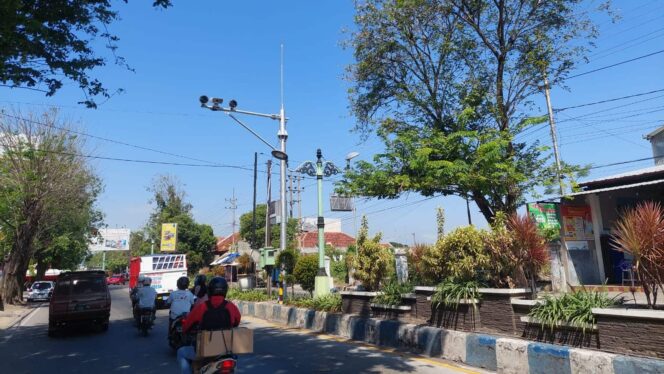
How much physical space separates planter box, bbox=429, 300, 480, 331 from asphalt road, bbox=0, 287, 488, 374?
2.93ft

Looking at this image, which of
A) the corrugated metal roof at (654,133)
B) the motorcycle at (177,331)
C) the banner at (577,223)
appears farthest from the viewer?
the corrugated metal roof at (654,133)

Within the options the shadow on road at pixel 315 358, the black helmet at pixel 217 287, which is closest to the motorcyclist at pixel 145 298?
the shadow on road at pixel 315 358

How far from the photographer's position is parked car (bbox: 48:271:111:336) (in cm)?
1478

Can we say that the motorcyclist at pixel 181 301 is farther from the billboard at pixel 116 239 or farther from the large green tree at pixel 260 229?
the billboard at pixel 116 239

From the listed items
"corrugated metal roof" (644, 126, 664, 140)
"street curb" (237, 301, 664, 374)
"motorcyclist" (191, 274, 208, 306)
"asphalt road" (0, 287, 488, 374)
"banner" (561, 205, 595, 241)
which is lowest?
"asphalt road" (0, 287, 488, 374)

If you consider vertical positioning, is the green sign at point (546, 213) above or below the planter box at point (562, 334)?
above

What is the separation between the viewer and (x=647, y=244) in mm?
6480

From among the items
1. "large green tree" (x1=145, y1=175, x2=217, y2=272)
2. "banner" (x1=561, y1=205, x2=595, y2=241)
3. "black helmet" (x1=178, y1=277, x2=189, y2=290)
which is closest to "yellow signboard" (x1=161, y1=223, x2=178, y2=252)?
"large green tree" (x1=145, y1=175, x2=217, y2=272)

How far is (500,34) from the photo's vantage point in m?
14.5

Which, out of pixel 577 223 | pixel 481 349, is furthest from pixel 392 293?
pixel 577 223

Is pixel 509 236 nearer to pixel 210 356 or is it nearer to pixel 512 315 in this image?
pixel 512 315

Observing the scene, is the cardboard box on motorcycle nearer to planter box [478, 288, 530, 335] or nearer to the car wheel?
planter box [478, 288, 530, 335]

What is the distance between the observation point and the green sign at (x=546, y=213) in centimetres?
1712

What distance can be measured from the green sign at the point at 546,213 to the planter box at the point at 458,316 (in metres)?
8.88
